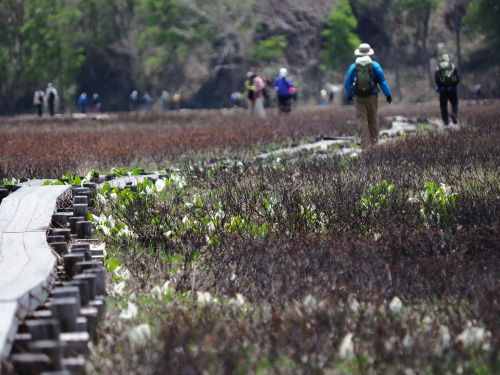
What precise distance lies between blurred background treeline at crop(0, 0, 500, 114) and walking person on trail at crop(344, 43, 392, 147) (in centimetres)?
4626

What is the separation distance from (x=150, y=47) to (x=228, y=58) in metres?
7.64

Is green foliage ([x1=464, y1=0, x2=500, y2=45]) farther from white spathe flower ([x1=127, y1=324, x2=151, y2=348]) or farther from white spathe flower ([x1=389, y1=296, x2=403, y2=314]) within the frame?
white spathe flower ([x1=127, y1=324, x2=151, y2=348])

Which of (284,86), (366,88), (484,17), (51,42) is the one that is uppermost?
(51,42)

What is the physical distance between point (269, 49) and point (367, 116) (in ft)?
183

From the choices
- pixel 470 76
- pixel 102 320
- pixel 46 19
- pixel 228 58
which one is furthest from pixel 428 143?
pixel 46 19

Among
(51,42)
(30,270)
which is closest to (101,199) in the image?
(30,270)

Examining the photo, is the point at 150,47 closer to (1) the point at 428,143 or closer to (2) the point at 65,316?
(1) the point at 428,143

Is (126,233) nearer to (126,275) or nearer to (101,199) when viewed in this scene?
(126,275)

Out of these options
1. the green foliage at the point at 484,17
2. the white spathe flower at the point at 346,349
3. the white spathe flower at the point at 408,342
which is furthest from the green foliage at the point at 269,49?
the white spathe flower at the point at 346,349

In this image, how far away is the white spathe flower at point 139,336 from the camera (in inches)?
144

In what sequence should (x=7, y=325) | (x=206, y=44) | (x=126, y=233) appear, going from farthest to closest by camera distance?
(x=206, y=44), (x=126, y=233), (x=7, y=325)

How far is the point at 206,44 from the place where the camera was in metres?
69.9

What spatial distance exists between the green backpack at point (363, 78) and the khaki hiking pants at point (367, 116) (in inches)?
10.8

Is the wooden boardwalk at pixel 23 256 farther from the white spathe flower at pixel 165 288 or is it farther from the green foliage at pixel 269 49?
the green foliage at pixel 269 49
